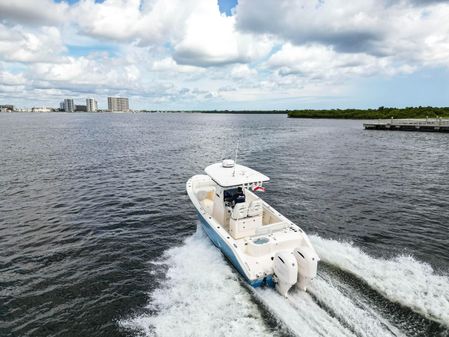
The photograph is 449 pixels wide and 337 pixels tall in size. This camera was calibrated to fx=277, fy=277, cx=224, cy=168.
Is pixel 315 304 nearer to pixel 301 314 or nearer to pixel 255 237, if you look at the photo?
pixel 301 314

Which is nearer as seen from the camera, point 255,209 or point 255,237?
point 255,237

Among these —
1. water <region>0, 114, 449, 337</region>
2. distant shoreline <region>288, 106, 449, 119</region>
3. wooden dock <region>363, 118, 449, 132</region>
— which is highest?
distant shoreline <region>288, 106, 449, 119</region>

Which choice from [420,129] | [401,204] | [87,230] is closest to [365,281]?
[401,204]

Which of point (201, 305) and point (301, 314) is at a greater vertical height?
point (301, 314)

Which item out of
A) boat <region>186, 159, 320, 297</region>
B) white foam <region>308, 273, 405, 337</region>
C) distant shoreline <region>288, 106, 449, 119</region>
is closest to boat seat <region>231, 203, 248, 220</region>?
boat <region>186, 159, 320, 297</region>

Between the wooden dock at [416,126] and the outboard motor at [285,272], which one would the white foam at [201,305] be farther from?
the wooden dock at [416,126]

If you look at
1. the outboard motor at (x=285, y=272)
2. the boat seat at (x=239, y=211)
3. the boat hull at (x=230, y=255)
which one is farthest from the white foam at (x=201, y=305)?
the boat seat at (x=239, y=211)

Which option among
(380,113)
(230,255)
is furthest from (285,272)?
(380,113)

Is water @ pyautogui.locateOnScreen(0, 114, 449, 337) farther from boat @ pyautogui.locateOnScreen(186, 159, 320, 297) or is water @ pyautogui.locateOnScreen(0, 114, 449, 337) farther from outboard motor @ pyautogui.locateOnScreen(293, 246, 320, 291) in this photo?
boat @ pyautogui.locateOnScreen(186, 159, 320, 297)

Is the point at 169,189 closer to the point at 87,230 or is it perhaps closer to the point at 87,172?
the point at 87,230
